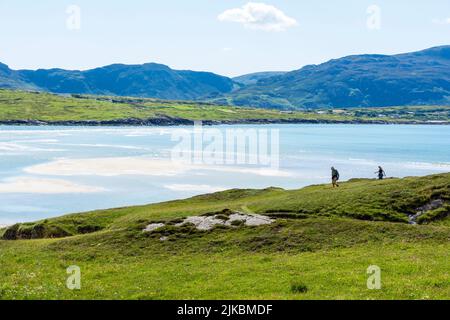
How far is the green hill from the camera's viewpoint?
27.4m

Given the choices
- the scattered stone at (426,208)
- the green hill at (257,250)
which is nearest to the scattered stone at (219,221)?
the green hill at (257,250)

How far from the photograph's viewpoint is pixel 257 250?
4169 centimetres

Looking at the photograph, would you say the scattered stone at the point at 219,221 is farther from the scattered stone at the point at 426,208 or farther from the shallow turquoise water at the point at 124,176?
the shallow turquoise water at the point at 124,176

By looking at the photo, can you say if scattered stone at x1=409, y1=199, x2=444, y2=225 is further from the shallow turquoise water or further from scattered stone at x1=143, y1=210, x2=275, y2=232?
the shallow turquoise water

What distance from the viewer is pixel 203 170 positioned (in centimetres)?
15925

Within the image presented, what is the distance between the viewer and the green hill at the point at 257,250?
27391mm

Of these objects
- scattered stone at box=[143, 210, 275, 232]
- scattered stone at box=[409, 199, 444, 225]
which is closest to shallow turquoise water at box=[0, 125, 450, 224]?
scattered stone at box=[143, 210, 275, 232]

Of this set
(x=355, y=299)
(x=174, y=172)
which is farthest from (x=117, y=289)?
(x=174, y=172)

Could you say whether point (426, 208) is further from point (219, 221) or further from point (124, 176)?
point (124, 176)

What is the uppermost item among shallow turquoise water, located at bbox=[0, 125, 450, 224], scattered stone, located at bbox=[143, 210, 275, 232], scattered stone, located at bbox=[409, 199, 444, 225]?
scattered stone, located at bbox=[409, 199, 444, 225]
